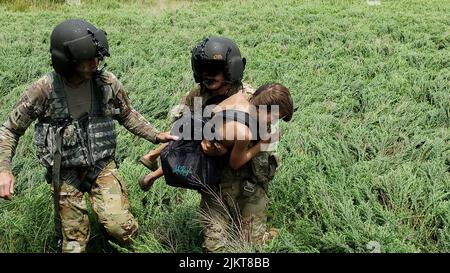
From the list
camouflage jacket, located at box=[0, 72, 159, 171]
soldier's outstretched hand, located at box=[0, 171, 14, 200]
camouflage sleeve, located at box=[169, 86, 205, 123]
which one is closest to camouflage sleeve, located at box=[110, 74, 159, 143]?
camouflage sleeve, located at box=[169, 86, 205, 123]

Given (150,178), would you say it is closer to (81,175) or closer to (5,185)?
(81,175)

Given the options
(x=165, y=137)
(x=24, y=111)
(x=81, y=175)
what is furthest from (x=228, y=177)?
(x=24, y=111)

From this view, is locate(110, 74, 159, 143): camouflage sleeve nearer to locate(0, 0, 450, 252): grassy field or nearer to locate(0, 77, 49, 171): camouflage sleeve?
locate(0, 77, 49, 171): camouflage sleeve

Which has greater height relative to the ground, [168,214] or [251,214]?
[251,214]

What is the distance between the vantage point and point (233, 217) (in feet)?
9.54

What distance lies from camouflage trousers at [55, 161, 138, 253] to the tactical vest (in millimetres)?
132

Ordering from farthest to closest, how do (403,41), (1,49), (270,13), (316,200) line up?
(270,13)
(403,41)
(1,49)
(316,200)

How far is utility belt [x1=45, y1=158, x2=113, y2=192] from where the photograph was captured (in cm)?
277

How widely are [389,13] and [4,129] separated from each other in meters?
9.90

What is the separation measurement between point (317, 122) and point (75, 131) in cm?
256

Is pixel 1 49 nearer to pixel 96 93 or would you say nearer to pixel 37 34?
pixel 37 34

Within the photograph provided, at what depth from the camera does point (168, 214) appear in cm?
328

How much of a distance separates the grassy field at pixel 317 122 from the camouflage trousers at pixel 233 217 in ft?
0.49

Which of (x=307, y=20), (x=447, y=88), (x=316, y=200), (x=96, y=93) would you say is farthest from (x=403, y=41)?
(x=96, y=93)
